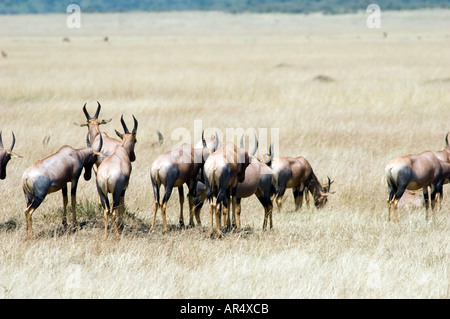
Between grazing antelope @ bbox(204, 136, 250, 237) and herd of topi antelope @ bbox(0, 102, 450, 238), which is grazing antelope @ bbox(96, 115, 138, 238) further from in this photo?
grazing antelope @ bbox(204, 136, 250, 237)

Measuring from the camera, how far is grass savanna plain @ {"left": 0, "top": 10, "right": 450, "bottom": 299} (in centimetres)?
708

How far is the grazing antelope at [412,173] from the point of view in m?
9.20

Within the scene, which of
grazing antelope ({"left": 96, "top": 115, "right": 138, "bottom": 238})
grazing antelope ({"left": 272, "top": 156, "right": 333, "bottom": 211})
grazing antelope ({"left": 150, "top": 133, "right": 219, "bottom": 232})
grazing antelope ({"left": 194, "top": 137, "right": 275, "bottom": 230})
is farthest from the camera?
grazing antelope ({"left": 272, "top": 156, "right": 333, "bottom": 211})

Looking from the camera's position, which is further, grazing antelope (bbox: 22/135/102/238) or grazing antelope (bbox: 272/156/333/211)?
grazing antelope (bbox: 272/156/333/211)

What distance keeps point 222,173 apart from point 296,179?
2452mm

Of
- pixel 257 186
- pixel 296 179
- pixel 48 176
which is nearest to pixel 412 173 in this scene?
pixel 296 179

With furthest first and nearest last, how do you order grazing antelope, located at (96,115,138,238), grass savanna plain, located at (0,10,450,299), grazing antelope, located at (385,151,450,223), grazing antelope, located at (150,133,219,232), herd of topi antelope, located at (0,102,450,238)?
grazing antelope, located at (385,151,450,223)
grazing antelope, located at (150,133,219,232)
herd of topi antelope, located at (0,102,450,238)
grazing antelope, located at (96,115,138,238)
grass savanna plain, located at (0,10,450,299)

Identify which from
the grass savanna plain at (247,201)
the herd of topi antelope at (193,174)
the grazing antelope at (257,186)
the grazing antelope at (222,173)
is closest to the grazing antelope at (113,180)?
the herd of topi antelope at (193,174)

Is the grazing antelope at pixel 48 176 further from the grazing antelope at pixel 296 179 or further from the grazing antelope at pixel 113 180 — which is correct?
the grazing antelope at pixel 296 179

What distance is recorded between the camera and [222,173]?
8102mm

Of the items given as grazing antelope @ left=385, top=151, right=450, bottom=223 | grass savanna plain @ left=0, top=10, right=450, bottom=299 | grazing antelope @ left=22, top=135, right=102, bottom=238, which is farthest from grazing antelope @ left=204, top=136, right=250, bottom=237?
grazing antelope @ left=385, top=151, right=450, bottom=223

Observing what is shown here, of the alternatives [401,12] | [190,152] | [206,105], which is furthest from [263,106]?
[401,12]

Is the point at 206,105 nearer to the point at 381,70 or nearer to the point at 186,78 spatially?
the point at 186,78
